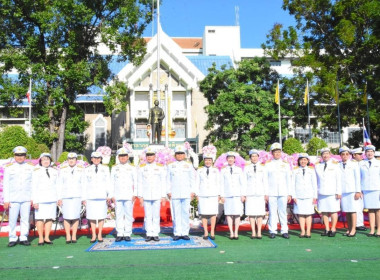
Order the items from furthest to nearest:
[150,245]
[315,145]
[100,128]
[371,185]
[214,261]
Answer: [100,128]
[315,145]
[371,185]
[150,245]
[214,261]

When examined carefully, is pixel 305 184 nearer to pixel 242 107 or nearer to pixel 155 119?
pixel 155 119

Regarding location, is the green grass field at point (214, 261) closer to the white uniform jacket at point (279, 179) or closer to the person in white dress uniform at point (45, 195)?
the person in white dress uniform at point (45, 195)

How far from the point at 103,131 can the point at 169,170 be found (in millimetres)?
25673

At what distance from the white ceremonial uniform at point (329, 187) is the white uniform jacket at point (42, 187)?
18.4ft

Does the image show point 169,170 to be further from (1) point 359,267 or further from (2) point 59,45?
(2) point 59,45

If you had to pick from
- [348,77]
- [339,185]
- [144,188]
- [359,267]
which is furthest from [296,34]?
[359,267]

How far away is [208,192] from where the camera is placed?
8.13 metres

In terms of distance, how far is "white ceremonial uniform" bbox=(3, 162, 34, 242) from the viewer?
307 inches

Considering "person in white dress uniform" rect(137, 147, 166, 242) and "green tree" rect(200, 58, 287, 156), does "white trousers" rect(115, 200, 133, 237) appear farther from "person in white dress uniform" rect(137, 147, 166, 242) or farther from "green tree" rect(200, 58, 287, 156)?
"green tree" rect(200, 58, 287, 156)

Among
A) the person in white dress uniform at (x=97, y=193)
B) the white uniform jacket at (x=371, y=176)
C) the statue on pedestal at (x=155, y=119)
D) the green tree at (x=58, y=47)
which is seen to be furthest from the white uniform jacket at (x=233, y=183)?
the green tree at (x=58, y=47)

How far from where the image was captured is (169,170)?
8.22m

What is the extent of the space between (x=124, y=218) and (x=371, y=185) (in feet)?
17.5

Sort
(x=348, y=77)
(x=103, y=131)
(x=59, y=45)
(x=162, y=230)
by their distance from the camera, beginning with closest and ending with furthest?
(x=162, y=230) < (x=59, y=45) < (x=348, y=77) < (x=103, y=131)

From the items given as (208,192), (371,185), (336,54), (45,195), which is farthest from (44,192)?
(336,54)
